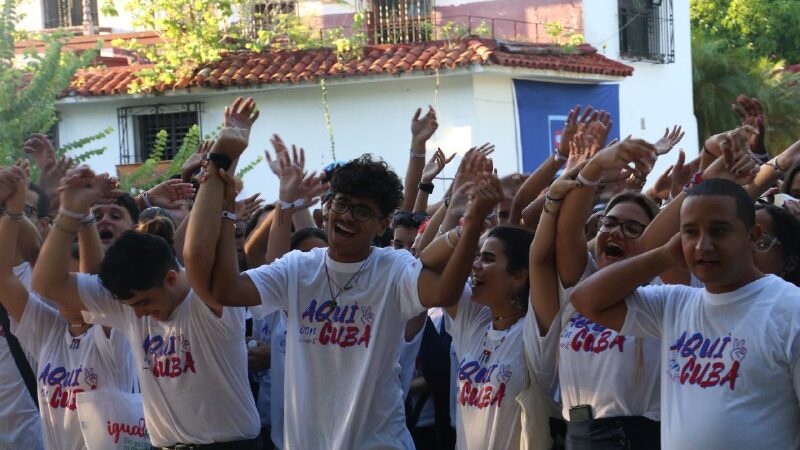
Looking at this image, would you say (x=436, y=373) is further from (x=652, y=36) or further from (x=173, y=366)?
(x=652, y=36)

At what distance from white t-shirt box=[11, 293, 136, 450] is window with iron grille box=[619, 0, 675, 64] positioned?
18.1m

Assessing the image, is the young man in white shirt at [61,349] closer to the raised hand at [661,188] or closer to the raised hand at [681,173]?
the raised hand at [681,173]

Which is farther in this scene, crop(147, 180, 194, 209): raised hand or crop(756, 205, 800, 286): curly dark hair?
crop(147, 180, 194, 209): raised hand

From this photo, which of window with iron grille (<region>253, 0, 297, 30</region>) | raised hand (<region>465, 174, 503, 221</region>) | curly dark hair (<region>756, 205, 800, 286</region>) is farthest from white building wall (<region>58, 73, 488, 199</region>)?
raised hand (<region>465, 174, 503, 221</region>)

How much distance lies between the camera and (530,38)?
72.8 feet

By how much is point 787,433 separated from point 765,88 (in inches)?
975

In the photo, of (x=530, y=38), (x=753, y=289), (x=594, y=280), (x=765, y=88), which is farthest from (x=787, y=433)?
(x=765, y=88)

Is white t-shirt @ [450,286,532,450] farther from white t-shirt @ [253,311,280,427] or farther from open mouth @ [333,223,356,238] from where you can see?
white t-shirt @ [253,311,280,427]

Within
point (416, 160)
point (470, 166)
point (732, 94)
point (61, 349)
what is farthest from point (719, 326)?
point (732, 94)

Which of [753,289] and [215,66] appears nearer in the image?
[753,289]

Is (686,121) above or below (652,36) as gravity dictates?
below

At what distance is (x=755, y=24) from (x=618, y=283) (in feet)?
113

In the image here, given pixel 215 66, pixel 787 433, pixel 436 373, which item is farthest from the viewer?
pixel 215 66

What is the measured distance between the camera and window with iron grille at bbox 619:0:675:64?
2342 centimetres
